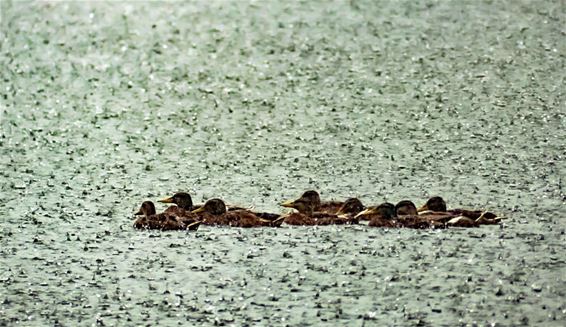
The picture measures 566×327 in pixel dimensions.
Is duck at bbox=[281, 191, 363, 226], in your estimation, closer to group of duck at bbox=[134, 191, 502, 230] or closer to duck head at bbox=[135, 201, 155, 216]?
group of duck at bbox=[134, 191, 502, 230]

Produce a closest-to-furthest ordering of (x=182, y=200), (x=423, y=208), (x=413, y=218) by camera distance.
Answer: (x=413, y=218) → (x=423, y=208) → (x=182, y=200)

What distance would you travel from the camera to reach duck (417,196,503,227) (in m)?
4.22

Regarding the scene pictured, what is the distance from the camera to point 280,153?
517cm

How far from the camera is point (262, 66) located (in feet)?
21.5

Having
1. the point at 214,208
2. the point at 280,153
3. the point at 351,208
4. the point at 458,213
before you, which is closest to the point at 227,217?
the point at 214,208

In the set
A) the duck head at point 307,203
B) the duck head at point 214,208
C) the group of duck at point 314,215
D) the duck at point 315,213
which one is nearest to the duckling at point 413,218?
the group of duck at point 314,215

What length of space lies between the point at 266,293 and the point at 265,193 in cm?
101

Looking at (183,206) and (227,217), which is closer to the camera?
(227,217)

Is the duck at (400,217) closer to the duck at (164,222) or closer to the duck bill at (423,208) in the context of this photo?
the duck bill at (423,208)

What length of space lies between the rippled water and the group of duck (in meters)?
0.06

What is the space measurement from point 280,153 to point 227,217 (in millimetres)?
859

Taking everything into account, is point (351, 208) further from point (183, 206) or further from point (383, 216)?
point (183, 206)

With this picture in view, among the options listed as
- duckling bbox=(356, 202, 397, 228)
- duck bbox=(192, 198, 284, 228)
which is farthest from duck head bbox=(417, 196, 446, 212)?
duck bbox=(192, 198, 284, 228)

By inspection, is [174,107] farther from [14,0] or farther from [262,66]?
[14,0]
